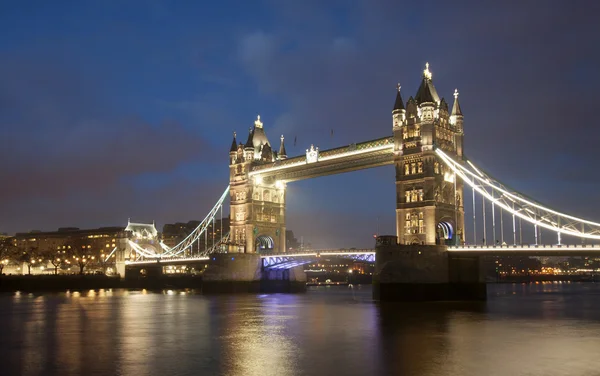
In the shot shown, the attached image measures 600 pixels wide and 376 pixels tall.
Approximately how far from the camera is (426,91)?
62.9 metres

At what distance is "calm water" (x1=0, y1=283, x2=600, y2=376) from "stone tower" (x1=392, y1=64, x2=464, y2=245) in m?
13.7

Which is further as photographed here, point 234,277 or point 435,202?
point 234,277

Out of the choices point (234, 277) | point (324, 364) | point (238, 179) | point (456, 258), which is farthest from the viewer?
point (238, 179)

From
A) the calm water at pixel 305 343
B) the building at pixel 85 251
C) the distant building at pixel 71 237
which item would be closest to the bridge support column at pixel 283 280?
the calm water at pixel 305 343

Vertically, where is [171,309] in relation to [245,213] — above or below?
below

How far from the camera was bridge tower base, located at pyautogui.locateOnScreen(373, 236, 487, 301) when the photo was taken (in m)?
56.0

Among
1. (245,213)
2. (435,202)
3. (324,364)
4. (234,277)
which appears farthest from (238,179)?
(324,364)

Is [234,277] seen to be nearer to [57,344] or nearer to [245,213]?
[245,213]

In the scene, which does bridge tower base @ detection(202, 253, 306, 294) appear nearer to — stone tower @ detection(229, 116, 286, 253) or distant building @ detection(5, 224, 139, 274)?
stone tower @ detection(229, 116, 286, 253)

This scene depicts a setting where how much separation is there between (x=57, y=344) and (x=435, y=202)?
39047 millimetres

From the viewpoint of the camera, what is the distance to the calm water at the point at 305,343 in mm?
23969

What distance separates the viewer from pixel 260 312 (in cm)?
4928

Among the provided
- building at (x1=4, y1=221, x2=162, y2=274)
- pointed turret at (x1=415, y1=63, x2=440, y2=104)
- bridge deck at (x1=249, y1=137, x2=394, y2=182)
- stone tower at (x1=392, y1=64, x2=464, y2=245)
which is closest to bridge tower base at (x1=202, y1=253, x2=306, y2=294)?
bridge deck at (x1=249, y1=137, x2=394, y2=182)

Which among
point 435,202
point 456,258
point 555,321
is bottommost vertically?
point 555,321
